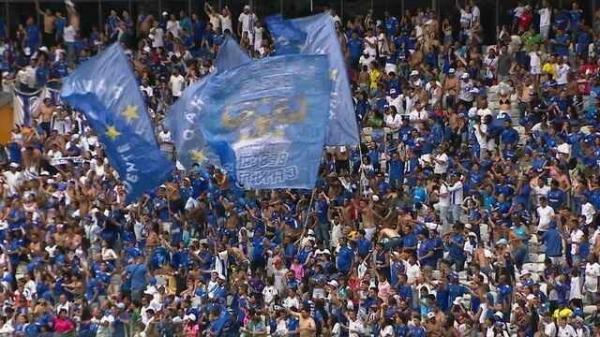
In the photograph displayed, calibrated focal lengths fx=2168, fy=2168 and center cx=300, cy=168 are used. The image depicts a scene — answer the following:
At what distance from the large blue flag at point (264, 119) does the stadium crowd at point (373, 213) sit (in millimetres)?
3197

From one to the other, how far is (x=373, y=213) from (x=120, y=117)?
6.29 meters

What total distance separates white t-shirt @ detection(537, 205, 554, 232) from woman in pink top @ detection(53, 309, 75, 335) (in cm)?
878

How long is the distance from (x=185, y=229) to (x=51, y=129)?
21.7 ft

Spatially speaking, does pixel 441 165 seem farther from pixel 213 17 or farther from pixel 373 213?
pixel 213 17

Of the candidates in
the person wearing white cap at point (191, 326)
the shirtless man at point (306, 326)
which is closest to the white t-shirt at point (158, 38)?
the person wearing white cap at point (191, 326)

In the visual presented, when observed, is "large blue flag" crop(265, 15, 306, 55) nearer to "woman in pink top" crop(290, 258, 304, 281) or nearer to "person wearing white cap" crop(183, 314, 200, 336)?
"woman in pink top" crop(290, 258, 304, 281)

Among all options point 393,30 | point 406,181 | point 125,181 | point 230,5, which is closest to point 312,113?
point 125,181

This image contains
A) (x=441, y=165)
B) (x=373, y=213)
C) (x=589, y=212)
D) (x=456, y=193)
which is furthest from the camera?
(x=441, y=165)

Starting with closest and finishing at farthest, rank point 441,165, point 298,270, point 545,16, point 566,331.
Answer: point 566,331 < point 298,270 < point 441,165 < point 545,16

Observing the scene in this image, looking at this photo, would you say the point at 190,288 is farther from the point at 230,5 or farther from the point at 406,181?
the point at 230,5

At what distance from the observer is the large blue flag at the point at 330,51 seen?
3856 centimetres

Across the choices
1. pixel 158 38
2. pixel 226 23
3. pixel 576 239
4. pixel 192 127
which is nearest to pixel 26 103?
pixel 158 38

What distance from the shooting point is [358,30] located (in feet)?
161

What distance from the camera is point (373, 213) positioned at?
41125 millimetres
